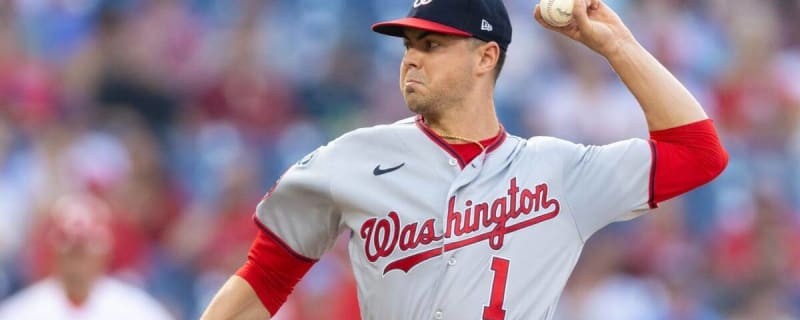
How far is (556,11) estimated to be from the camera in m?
3.96

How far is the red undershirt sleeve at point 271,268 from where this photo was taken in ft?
13.5

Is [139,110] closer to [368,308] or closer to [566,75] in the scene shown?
[566,75]

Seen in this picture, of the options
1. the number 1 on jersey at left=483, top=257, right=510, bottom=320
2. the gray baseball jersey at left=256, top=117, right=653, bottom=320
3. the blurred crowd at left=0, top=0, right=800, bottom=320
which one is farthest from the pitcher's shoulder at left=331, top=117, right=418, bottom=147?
the blurred crowd at left=0, top=0, right=800, bottom=320

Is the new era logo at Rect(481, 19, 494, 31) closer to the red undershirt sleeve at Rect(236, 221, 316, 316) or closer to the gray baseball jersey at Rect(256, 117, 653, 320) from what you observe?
the gray baseball jersey at Rect(256, 117, 653, 320)

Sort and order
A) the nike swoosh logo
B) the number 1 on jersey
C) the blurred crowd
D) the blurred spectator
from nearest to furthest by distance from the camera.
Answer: the number 1 on jersey < the nike swoosh logo < the blurred spectator < the blurred crowd

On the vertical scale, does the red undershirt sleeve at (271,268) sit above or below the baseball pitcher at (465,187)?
below

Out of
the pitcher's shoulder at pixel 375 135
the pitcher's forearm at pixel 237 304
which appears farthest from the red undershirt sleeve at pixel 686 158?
the pitcher's forearm at pixel 237 304

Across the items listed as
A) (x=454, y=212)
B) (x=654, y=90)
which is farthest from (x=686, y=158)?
(x=454, y=212)

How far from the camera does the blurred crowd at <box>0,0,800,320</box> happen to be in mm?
8047

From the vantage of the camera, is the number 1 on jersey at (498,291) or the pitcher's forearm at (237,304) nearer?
the number 1 on jersey at (498,291)

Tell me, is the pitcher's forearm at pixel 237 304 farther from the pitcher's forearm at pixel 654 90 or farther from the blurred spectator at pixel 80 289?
the blurred spectator at pixel 80 289

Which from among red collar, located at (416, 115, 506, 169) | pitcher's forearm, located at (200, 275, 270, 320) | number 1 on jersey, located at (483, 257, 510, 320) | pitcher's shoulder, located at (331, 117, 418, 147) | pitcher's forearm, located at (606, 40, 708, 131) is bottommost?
pitcher's forearm, located at (200, 275, 270, 320)

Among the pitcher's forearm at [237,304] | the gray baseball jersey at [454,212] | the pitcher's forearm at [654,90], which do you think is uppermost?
the pitcher's forearm at [654,90]

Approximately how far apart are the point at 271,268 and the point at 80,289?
8.43 feet
